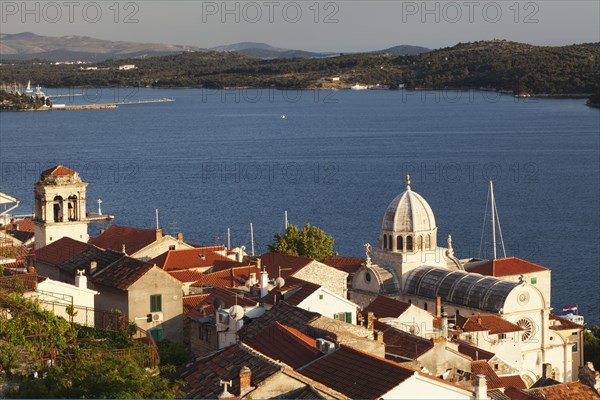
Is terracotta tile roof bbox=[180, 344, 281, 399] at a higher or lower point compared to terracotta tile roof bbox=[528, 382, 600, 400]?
higher

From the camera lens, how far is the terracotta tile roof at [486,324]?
98.1ft

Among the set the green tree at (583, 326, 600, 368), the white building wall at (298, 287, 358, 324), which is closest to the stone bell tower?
the white building wall at (298, 287, 358, 324)

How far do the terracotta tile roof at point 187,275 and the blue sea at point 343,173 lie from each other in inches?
711

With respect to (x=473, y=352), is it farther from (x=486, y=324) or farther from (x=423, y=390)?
(x=423, y=390)

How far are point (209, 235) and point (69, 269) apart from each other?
1558 inches

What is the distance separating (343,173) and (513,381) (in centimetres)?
7750

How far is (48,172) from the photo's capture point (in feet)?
123

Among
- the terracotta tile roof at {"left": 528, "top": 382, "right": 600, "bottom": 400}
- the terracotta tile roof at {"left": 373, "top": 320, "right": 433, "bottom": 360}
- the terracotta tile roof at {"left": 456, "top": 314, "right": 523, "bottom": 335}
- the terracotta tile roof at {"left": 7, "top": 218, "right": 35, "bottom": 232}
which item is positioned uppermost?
the terracotta tile roof at {"left": 373, "top": 320, "right": 433, "bottom": 360}

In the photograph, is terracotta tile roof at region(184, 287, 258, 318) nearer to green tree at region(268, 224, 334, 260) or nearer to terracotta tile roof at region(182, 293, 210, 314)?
terracotta tile roof at region(182, 293, 210, 314)

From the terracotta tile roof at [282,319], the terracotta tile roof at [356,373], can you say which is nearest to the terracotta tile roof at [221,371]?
the terracotta tile roof at [356,373]

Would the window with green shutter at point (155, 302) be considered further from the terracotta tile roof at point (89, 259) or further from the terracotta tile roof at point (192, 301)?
the terracotta tile roof at point (89, 259)

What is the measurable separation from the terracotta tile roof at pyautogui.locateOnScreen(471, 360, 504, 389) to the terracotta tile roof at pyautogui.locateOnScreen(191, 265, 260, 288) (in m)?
8.81

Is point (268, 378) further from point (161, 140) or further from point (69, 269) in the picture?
point (161, 140)

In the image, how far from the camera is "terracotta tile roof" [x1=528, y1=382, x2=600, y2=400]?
22141 mm
